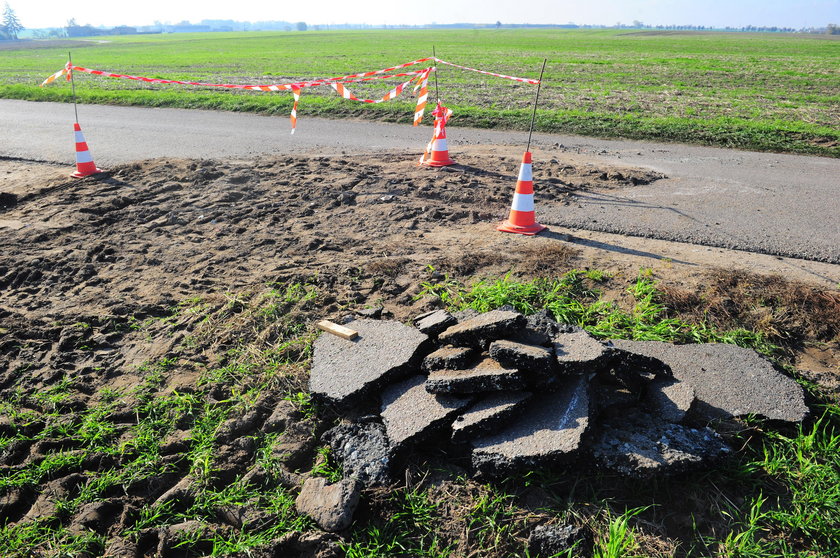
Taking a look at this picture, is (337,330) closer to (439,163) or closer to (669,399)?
(669,399)

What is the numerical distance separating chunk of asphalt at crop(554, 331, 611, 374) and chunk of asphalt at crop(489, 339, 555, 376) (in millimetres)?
84

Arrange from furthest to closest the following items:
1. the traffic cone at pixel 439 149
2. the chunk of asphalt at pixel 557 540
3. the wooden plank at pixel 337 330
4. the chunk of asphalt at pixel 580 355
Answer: the traffic cone at pixel 439 149 < the wooden plank at pixel 337 330 < the chunk of asphalt at pixel 580 355 < the chunk of asphalt at pixel 557 540

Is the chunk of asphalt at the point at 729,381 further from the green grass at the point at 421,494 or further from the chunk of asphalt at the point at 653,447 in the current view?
the chunk of asphalt at the point at 653,447

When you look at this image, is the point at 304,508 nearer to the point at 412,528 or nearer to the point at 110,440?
the point at 412,528

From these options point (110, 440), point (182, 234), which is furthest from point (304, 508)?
point (182, 234)

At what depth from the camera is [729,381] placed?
3.54m

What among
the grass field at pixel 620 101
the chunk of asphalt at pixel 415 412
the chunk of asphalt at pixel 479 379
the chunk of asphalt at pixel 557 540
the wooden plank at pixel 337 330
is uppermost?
the grass field at pixel 620 101

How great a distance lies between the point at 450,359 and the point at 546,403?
610 mm

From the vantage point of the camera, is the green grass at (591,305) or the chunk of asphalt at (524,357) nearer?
the chunk of asphalt at (524,357)

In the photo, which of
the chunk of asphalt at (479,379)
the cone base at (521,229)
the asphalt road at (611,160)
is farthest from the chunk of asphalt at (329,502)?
the asphalt road at (611,160)

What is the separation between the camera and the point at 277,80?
24016mm

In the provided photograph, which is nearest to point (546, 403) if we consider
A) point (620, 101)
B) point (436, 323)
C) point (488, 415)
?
point (488, 415)

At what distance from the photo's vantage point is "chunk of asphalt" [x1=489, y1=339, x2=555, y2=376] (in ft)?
10.3

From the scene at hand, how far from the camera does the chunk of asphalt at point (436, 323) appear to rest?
12.7ft
